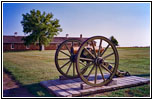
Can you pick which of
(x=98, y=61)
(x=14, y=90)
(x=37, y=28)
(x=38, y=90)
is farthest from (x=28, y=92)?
(x=37, y=28)

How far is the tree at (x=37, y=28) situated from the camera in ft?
111

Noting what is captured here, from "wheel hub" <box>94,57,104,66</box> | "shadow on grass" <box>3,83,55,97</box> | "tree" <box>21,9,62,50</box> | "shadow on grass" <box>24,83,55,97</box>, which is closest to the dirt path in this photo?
"shadow on grass" <box>3,83,55,97</box>

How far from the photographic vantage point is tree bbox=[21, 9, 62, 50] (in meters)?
34.0

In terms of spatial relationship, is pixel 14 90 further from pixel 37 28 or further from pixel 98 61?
pixel 37 28

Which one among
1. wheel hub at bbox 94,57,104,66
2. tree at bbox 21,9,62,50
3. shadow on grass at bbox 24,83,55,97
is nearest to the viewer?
shadow on grass at bbox 24,83,55,97

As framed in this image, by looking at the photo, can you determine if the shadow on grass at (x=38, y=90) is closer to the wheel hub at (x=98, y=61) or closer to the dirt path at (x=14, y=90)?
the dirt path at (x=14, y=90)

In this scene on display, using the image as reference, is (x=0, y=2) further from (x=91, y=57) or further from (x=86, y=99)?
(x=86, y=99)

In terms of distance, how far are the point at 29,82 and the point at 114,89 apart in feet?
10.2

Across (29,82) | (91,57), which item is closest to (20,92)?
(29,82)

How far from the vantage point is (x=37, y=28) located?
3406cm

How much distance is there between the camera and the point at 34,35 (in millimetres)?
33594

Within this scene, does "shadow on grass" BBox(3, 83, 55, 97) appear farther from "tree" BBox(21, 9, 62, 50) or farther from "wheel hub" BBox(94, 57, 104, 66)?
"tree" BBox(21, 9, 62, 50)


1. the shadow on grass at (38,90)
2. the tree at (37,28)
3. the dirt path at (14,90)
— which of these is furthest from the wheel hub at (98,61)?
the tree at (37,28)

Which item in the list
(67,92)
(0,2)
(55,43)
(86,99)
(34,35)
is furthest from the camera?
(55,43)
